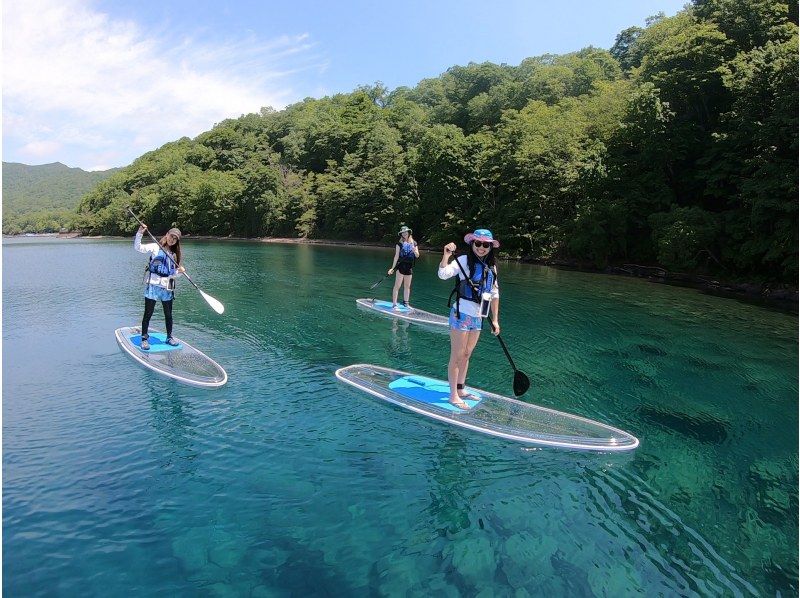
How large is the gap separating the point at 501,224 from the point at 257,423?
41.5 meters

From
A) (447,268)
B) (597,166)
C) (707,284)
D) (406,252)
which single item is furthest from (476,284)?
(597,166)

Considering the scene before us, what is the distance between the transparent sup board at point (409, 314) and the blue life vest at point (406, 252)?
1661mm

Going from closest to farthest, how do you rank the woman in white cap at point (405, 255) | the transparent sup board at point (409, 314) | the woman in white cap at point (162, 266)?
the woman in white cap at point (162, 266), the woman in white cap at point (405, 255), the transparent sup board at point (409, 314)

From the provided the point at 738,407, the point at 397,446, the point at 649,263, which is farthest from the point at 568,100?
the point at 397,446

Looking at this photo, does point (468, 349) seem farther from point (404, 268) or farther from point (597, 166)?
point (597, 166)

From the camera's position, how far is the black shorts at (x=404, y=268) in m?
15.3

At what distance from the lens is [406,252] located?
14.9 metres

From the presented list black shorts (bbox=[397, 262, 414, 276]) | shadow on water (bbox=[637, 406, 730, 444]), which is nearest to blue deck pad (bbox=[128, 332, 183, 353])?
black shorts (bbox=[397, 262, 414, 276])

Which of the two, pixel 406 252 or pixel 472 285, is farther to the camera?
pixel 406 252

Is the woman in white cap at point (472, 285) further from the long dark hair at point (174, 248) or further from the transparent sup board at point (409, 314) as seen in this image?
the transparent sup board at point (409, 314)

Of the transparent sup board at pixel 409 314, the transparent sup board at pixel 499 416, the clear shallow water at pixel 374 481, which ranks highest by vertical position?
the transparent sup board at pixel 409 314

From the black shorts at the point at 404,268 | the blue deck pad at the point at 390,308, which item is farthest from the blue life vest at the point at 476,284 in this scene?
the blue deck pad at the point at 390,308

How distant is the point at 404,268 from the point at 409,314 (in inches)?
56.6

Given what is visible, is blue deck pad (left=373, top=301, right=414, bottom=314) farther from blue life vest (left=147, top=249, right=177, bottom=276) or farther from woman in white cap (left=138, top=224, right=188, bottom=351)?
blue life vest (left=147, top=249, right=177, bottom=276)
